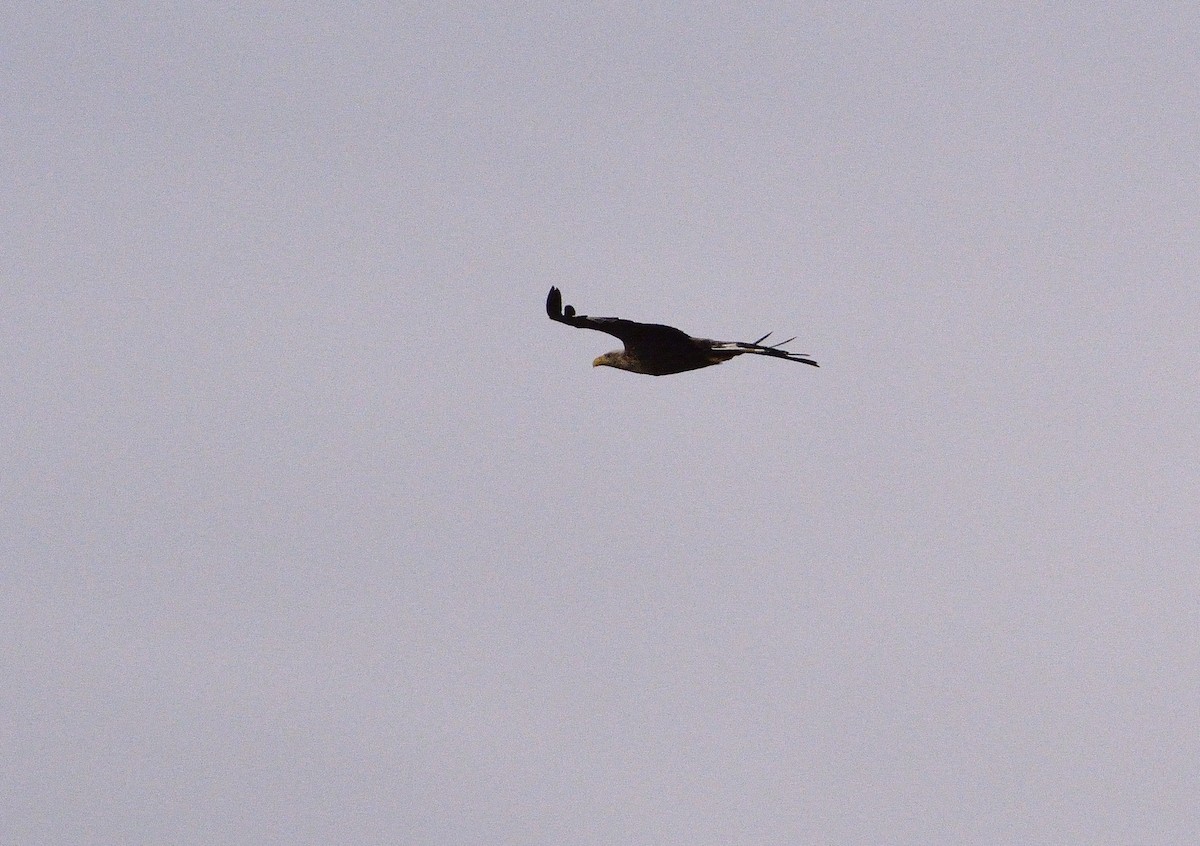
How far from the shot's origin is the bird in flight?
25.3 meters

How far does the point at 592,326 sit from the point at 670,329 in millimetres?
1747

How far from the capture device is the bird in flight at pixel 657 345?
2531 cm

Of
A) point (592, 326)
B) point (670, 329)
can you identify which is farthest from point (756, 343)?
point (592, 326)

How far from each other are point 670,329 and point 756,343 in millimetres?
1549

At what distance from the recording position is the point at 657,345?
2634 cm

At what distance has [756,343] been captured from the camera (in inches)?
981

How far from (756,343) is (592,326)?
323 centimetres

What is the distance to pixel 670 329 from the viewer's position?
83.0 ft

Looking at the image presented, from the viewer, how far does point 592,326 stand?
26.4 m

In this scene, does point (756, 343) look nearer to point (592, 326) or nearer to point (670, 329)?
point (670, 329)
